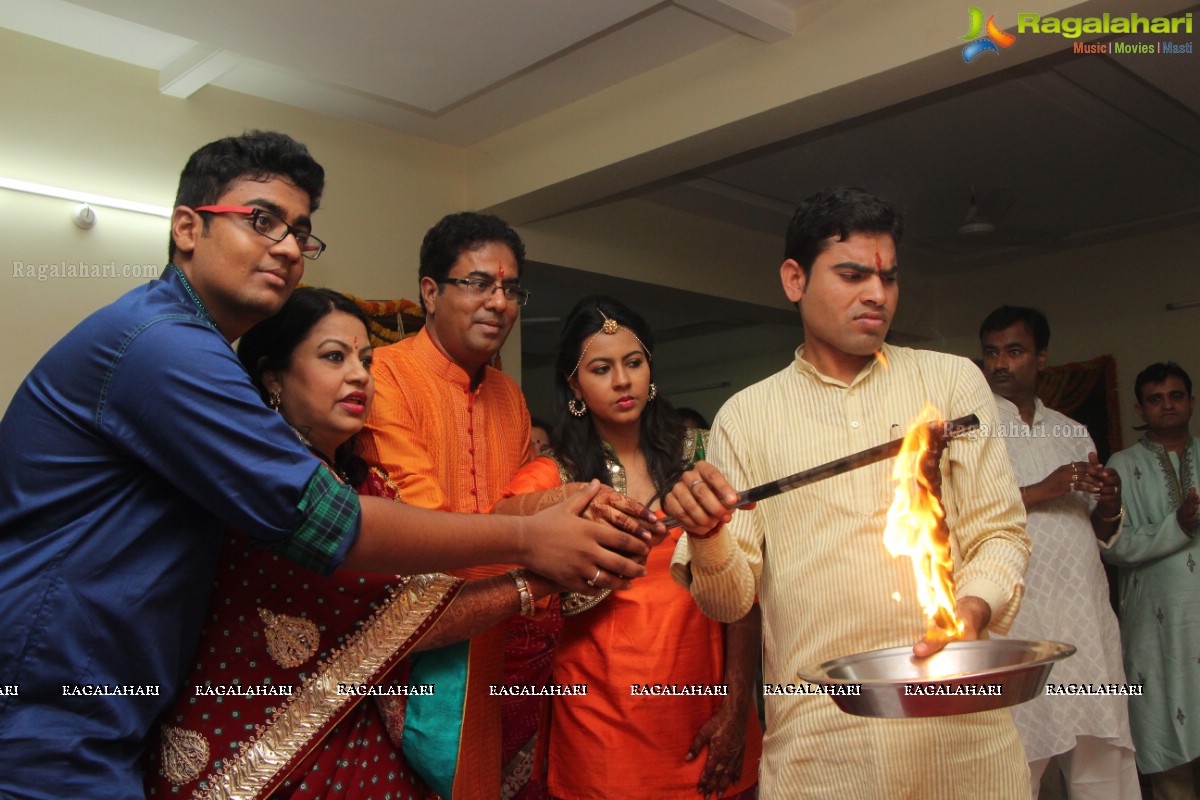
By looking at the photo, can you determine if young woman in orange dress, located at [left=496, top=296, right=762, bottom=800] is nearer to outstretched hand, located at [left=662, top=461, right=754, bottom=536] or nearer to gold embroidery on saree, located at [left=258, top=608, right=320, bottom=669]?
Result: outstretched hand, located at [left=662, top=461, right=754, bottom=536]

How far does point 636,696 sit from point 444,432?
0.94 m

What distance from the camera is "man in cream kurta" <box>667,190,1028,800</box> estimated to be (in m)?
1.84

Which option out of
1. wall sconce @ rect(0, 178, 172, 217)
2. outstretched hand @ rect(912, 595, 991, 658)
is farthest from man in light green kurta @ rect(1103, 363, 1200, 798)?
wall sconce @ rect(0, 178, 172, 217)

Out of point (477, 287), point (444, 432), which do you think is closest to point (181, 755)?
point (444, 432)

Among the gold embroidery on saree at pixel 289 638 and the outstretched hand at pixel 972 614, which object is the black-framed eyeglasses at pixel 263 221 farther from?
the outstretched hand at pixel 972 614

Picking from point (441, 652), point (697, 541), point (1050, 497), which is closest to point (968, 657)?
point (697, 541)

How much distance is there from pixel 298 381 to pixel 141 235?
10.8ft

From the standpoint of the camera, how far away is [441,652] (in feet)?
6.72

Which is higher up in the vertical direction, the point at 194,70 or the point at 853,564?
the point at 194,70

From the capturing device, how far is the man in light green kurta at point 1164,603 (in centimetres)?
421

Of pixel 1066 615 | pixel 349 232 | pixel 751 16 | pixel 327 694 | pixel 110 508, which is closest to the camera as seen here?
pixel 110 508

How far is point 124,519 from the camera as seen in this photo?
1.55 m

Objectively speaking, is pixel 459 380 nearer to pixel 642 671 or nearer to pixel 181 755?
pixel 642 671

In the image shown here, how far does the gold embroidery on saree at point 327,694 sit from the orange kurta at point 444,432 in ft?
1.01
